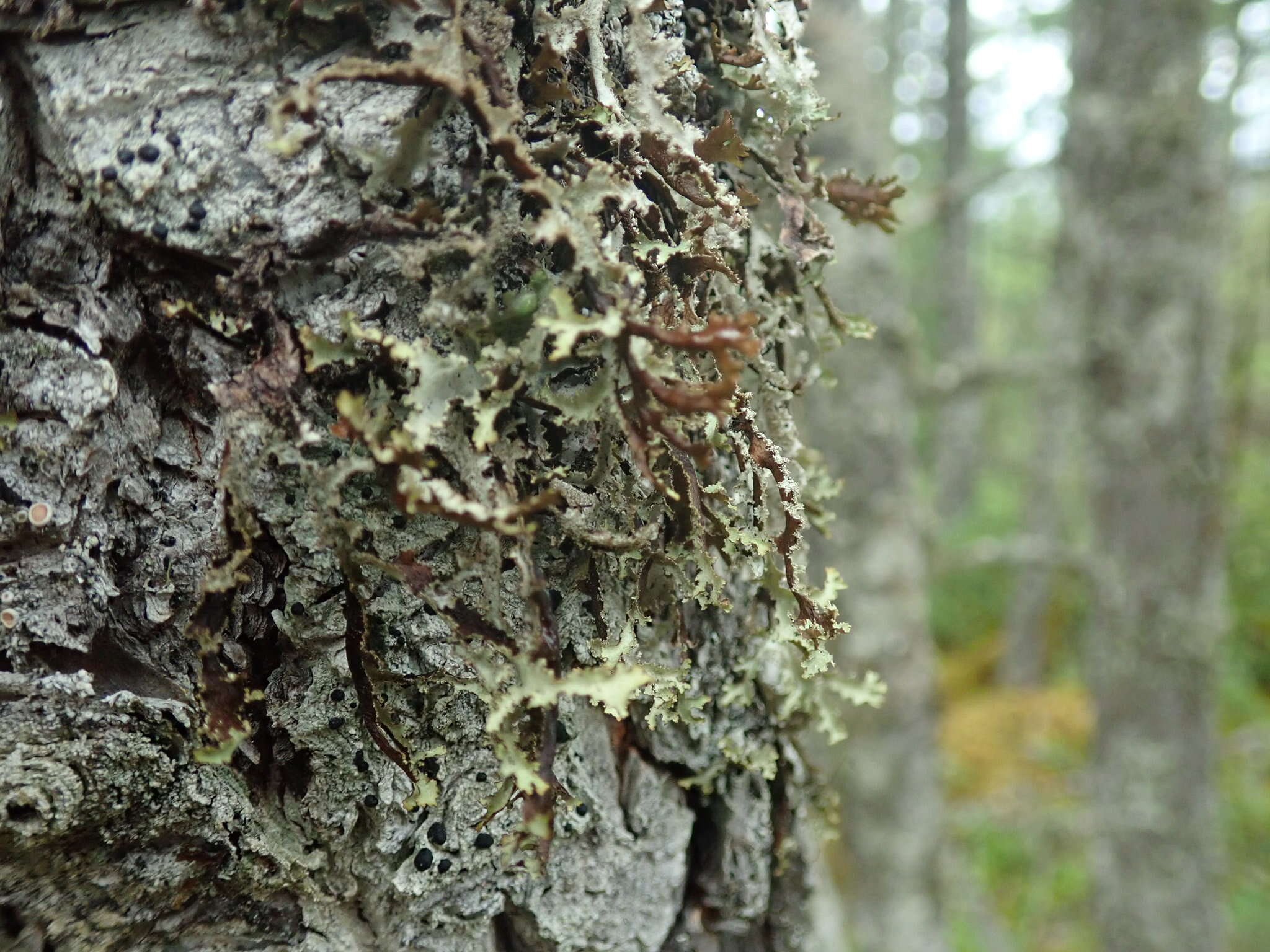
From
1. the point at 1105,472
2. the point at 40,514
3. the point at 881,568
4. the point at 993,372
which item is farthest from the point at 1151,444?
the point at 40,514

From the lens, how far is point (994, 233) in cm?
1794

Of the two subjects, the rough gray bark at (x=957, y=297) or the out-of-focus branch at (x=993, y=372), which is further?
the rough gray bark at (x=957, y=297)

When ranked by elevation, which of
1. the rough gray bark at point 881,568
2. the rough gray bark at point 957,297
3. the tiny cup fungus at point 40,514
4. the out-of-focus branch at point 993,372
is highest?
the rough gray bark at point 957,297

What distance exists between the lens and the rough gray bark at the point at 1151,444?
2723mm

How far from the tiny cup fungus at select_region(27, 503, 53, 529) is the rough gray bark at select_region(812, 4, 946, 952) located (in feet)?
7.50

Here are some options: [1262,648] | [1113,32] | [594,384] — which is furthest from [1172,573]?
[1262,648]

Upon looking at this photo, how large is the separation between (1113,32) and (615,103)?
2.92 metres

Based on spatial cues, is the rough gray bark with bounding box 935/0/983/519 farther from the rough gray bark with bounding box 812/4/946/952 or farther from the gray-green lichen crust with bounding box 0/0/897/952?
the gray-green lichen crust with bounding box 0/0/897/952

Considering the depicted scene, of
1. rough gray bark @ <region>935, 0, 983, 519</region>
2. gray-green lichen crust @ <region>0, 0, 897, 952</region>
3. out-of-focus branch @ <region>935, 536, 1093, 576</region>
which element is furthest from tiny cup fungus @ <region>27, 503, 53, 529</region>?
rough gray bark @ <region>935, 0, 983, 519</region>

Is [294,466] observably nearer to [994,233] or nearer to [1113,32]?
[1113,32]

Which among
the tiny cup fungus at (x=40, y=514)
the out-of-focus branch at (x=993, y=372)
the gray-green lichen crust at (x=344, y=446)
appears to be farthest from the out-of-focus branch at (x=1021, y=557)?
the tiny cup fungus at (x=40, y=514)

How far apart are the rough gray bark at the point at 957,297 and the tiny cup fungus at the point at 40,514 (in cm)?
977

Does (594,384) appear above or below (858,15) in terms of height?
below

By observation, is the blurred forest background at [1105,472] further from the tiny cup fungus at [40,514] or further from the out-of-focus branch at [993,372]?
the tiny cup fungus at [40,514]
